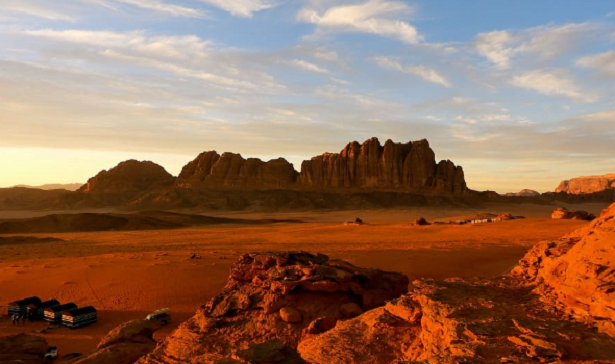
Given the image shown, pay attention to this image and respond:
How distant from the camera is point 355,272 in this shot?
12.0 metres

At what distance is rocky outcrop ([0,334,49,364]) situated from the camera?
1079 cm

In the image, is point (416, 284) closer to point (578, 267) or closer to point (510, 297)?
point (510, 297)

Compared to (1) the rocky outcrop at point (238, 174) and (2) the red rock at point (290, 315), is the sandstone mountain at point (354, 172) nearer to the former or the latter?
(1) the rocky outcrop at point (238, 174)

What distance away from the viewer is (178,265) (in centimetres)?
2520

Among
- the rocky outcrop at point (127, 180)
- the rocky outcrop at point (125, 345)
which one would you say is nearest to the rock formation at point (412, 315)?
the rocky outcrop at point (125, 345)

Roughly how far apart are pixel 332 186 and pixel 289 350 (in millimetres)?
121237

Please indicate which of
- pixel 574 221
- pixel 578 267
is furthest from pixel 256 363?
pixel 574 221

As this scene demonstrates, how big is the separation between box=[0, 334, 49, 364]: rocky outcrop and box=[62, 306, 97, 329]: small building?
293 centimetres

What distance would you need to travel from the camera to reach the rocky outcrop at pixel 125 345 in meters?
9.92

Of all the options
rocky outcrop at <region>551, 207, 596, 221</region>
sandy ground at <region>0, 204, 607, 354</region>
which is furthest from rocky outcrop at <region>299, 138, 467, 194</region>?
sandy ground at <region>0, 204, 607, 354</region>

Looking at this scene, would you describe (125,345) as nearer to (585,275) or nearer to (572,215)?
(585,275)

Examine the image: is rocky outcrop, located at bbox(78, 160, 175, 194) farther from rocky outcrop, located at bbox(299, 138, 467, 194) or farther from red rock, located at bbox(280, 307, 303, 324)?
red rock, located at bbox(280, 307, 303, 324)

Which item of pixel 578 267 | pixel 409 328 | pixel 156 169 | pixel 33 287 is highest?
pixel 156 169

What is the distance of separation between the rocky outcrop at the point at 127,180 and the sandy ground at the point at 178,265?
336ft
